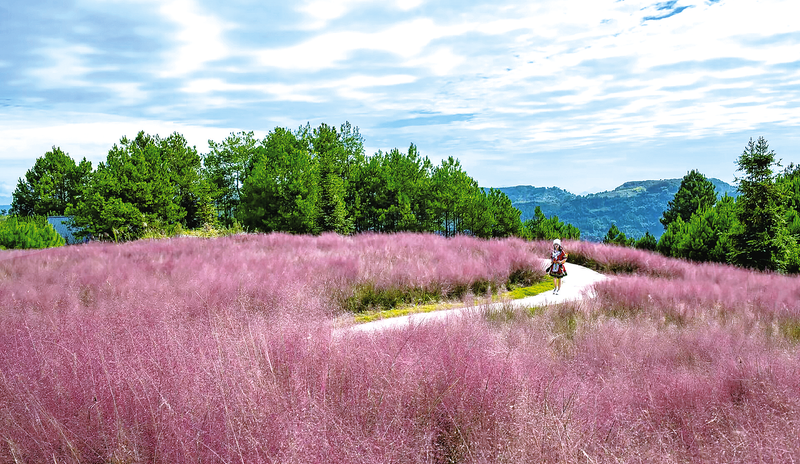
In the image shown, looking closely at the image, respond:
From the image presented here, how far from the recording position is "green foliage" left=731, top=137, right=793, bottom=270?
17328 mm

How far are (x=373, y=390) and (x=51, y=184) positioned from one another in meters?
66.6

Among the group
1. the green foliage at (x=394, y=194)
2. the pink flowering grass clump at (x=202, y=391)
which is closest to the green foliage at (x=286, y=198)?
the green foliage at (x=394, y=194)

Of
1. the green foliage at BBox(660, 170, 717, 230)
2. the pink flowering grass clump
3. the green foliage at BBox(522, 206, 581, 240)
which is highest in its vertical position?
the green foliage at BBox(660, 170, 717, 230)

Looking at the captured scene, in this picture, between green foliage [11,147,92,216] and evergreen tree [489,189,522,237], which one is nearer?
evergreen tree [489,189,522,237]

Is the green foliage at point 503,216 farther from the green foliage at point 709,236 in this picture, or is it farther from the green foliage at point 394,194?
the green foliage at point 709,236

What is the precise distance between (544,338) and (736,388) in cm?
194

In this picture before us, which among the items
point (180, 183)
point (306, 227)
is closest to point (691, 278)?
point (306, 227)

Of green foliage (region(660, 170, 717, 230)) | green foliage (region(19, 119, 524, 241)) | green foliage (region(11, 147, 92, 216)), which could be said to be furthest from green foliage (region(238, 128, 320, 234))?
green foliage (region(660, 170, 717, 230))

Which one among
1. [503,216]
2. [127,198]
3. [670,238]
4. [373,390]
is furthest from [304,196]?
[373,390]

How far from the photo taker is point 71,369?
345 cm

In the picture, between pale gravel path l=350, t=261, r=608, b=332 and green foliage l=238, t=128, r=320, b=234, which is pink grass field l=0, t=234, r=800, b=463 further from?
green foliage l=238, t=128, r=320, b=234

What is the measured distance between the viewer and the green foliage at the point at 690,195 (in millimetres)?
44594

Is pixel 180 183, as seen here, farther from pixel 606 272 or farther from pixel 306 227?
pixel 606 272

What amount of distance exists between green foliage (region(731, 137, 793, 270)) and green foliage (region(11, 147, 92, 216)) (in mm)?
64342
